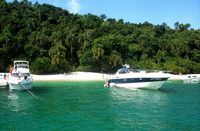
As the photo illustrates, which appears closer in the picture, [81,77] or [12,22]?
[81,77]

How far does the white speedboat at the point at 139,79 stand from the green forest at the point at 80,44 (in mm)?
34461

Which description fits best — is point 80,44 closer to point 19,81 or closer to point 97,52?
point 97,52

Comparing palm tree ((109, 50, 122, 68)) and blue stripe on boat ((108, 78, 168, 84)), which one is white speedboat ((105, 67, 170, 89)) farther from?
palm tree ((109, 50, 122, 68))

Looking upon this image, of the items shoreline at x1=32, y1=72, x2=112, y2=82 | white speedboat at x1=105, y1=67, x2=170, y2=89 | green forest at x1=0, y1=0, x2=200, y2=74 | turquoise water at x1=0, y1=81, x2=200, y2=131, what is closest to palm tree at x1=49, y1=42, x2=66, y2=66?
green forest at x1=0, y1=0, x2=200, y2=74

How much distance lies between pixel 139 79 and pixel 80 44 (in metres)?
47.9

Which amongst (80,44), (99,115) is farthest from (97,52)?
(99,115)

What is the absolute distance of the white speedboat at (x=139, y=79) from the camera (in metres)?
54.1

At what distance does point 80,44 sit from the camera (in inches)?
3974

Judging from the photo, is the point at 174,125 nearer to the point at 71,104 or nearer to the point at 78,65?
the point at 71,104

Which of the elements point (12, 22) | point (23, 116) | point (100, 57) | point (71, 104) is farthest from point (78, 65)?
point (23, 116)

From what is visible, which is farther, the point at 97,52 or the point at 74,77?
the point at 97,52

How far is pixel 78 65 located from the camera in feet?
327

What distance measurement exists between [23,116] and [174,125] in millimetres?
12035

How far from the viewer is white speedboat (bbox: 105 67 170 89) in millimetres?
54094
